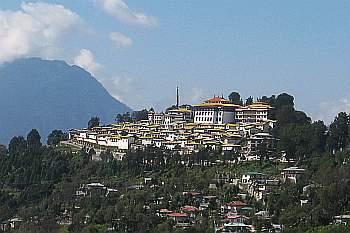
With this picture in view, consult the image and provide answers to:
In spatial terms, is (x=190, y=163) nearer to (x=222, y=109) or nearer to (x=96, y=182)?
(x=96, y=182)

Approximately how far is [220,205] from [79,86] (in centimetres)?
16553

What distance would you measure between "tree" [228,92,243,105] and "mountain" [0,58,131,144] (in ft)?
286

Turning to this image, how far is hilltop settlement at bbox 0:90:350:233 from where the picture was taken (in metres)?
29.6

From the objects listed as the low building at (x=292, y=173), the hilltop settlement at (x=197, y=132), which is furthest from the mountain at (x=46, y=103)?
the low building at (x=292, y=173)

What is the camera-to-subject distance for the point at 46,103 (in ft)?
572

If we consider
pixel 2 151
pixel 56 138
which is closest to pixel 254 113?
pixel 56 138

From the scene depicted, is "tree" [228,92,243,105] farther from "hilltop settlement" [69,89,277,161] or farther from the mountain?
the mountain

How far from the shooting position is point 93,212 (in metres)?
34.4

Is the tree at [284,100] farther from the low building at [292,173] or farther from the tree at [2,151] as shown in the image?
the tree at [2,151]

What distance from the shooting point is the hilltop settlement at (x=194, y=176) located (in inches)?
1166

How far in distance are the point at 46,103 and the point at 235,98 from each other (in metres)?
121

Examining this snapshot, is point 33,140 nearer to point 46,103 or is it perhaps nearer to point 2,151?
point 2,151

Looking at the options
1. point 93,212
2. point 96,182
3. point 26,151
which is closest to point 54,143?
point 26,151

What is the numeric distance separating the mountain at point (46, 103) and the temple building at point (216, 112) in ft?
297
